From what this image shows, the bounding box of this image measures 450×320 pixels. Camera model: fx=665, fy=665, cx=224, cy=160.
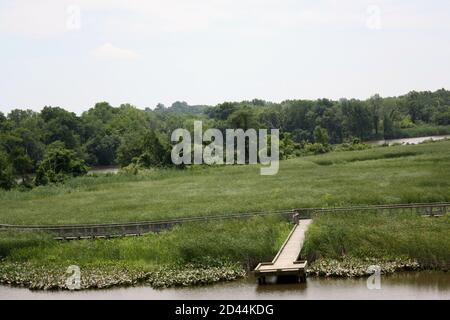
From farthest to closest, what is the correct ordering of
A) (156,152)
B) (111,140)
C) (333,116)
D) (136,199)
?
1. (333,116)
2. (111,140)
3. (156,152)
4. (136,199)

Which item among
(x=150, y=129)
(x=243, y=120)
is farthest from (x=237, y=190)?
(x=243, y=120)

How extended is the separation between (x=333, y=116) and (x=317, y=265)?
116088 millimetres

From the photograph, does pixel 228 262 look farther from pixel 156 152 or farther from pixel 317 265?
pixel 156 152

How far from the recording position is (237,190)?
198 feet

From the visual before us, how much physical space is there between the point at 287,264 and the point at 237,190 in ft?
86.9

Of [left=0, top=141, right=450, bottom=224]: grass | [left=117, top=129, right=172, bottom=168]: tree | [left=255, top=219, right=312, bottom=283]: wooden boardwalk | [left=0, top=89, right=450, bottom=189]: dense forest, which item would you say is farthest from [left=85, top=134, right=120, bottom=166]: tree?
Answer: [left=255, top=219, right=312, bottom=283]: wooden boardwalk

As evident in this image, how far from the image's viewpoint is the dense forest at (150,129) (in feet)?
304

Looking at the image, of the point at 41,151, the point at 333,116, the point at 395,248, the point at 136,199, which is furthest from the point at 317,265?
the point at 333,116

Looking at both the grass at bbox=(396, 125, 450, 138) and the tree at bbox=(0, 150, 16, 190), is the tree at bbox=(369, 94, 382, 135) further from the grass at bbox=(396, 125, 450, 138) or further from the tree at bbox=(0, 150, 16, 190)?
the tree at bbox=(0, 150, 16, 190)

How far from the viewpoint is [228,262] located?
1439 inches

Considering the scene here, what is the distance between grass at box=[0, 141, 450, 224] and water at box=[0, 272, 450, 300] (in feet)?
48.9

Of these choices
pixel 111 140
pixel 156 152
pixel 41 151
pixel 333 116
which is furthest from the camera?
pixel 333 116

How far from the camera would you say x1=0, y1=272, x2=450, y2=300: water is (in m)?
30.8

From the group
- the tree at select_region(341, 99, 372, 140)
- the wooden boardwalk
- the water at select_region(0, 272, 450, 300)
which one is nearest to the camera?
the water at select_region(0, 272, 450, 300)
